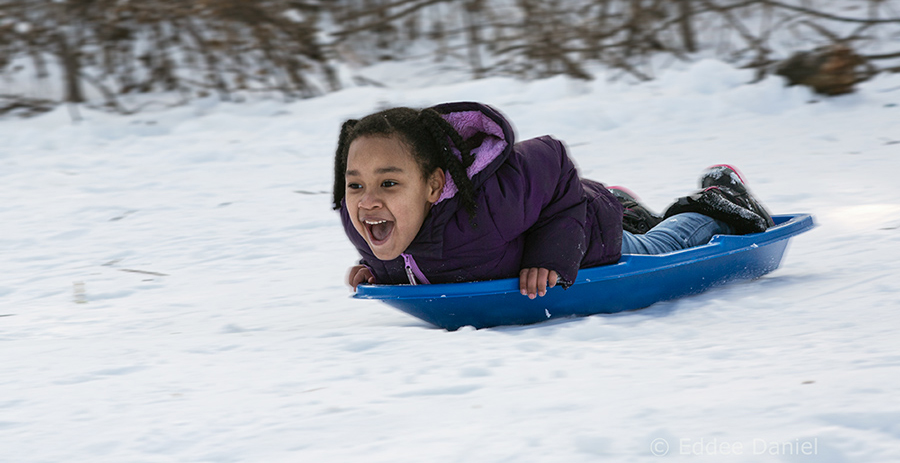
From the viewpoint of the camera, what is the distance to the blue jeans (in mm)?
2654

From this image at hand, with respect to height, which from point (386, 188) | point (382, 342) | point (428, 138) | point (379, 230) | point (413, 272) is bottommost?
point (382, 342)

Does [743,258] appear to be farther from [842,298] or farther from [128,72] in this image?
[128,72]

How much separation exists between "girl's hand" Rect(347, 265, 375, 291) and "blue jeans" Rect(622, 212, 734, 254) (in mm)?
760

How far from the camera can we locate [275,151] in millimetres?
5973

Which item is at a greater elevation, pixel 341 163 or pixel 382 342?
pixel 341 163

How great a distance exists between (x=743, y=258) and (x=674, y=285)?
0.95 feet

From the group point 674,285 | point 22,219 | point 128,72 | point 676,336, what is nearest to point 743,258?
point 674,285

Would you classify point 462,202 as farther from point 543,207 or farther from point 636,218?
point 636,218

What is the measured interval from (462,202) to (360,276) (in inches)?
18.4

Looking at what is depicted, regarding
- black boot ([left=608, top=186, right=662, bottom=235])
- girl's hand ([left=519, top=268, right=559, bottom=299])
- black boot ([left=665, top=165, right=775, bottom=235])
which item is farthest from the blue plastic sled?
black boot ([left=608, top=186, right=662, bottom=235])

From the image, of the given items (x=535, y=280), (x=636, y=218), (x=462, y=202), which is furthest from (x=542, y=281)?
(x=636, y=218)

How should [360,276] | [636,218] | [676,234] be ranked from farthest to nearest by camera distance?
[636,218] < [676,234] < [360,276]

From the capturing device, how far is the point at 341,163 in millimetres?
2295

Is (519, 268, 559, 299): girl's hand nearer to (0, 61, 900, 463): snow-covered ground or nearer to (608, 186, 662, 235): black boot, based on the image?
(0, 61, 900, 463): snow-covered ground
